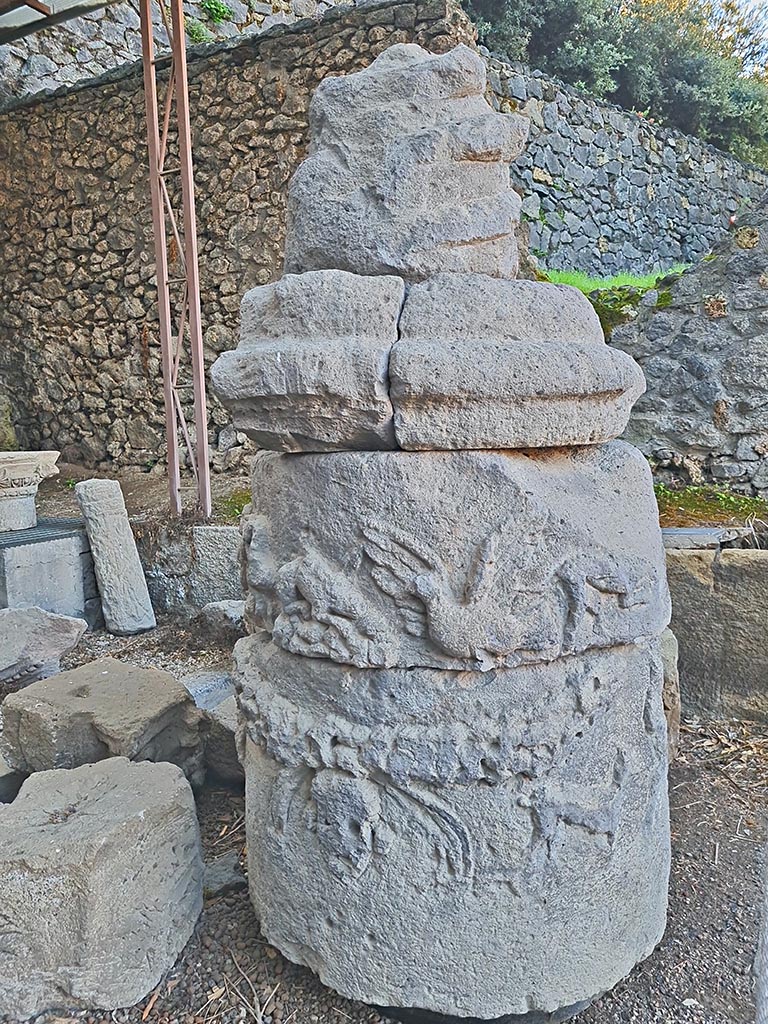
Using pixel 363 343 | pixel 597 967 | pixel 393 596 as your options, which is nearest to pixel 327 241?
pixel 363 343

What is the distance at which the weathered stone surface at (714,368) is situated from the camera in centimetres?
459

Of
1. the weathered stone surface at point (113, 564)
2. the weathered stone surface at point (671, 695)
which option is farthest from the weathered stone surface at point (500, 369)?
the weathered stone surface at point (113, 564)

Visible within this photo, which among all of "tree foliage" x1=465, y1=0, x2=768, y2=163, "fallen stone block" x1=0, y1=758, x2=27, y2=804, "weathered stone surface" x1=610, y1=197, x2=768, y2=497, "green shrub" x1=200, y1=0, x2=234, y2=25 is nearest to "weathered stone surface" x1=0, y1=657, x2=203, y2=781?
"fallen stone block" x1=0, y1=758, x2=27, y2=804

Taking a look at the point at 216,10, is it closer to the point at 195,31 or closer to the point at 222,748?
the point at 195,31

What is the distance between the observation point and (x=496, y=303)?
5.81ft

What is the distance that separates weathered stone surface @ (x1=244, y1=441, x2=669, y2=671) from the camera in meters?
1.67

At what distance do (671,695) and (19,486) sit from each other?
464cm

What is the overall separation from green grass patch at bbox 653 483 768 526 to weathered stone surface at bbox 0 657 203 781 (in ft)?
8.55

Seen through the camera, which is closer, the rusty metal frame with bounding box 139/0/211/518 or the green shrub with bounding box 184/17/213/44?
the rusty metal frame with bounding box 139/0/211/518

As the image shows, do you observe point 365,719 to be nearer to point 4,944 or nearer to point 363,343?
point 363,343

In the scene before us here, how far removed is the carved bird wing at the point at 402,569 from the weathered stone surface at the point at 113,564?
13.4 ft

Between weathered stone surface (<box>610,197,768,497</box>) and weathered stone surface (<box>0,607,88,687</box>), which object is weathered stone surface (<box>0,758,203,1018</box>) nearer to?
weathered stone surface (<box>0,607,88,687</box>)

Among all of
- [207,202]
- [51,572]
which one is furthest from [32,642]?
[207,202]

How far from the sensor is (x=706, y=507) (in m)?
4.55
